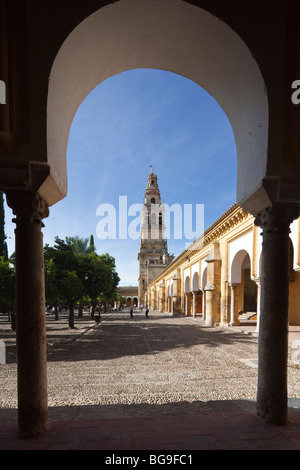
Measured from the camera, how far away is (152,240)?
76.3 meters

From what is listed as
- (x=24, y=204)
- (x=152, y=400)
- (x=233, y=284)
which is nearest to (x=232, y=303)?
(x=233, y=284)

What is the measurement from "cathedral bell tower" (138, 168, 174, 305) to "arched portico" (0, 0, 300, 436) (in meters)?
64.9

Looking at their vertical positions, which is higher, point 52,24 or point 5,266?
point 52,24

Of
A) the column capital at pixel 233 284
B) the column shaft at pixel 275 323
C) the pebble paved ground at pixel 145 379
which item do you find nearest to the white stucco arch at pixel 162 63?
the column shaft at pixel 275 323

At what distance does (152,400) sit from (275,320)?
9.82 ft

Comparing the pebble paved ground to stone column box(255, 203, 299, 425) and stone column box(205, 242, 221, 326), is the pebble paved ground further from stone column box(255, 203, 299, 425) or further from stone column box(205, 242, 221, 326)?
stone column box(205, 242, 221, 326)

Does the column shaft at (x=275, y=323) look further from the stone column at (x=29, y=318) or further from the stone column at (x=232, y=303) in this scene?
the stone column at (x=232, y=303)

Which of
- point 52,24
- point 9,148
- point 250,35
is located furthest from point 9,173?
point 250,35

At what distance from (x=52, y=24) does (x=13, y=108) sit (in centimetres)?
98

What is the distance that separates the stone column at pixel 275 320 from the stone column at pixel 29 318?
2663 mm

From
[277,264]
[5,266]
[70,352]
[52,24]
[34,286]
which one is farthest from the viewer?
[5,266]

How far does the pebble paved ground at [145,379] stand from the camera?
14.5ft

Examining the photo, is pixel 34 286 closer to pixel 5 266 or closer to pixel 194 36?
pixel 194 36

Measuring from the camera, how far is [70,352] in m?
9.40
